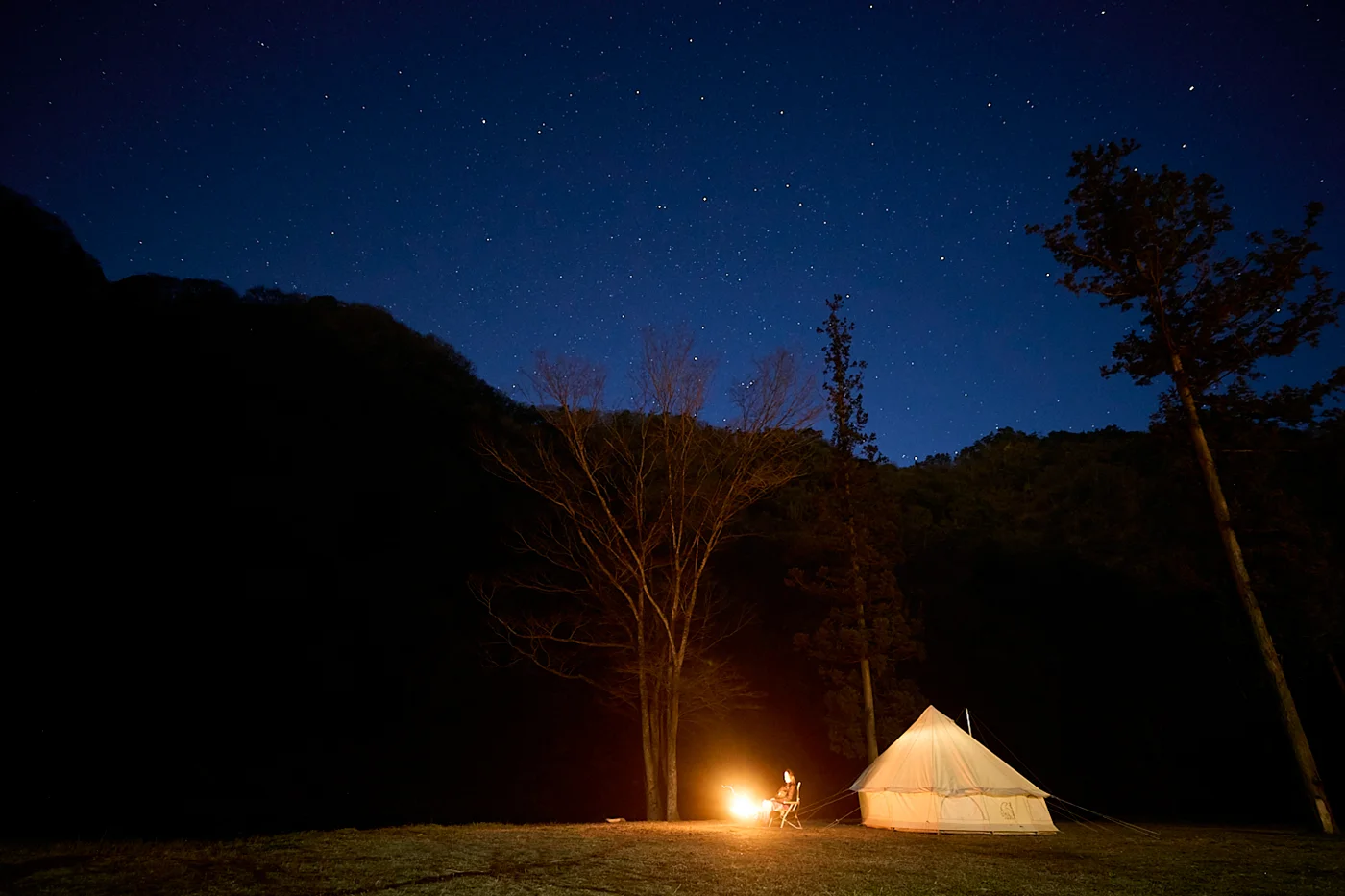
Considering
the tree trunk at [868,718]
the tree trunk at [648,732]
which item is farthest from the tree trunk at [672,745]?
the tree trunk at [868,718]

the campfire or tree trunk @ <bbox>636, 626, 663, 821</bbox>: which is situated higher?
tree trunk @ <bbox>636, 626, 663, 821</bbox>

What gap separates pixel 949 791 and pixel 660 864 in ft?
22.4

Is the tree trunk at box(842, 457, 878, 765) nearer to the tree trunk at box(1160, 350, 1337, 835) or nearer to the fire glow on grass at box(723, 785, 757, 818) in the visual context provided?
the fire glow on grass at box(723, 785, 757, 818)

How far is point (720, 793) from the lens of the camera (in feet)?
88.9

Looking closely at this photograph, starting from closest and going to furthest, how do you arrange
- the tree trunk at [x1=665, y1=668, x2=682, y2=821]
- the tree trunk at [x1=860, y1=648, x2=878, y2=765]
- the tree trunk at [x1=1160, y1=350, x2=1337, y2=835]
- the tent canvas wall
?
the tent canvas wall, the tree trunk at [x1=1160, y1=350, x2=1337, y2=835], the tree trunk at [x1=665, y1=668, x2=682, y2=821], the tree trunk at [x1=860, y1=648, x2=878, y2=765]

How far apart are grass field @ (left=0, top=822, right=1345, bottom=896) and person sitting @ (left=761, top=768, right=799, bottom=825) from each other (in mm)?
1617

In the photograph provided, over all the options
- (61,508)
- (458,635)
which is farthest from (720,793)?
(61,508)

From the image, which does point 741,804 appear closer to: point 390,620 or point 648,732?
point 648,732

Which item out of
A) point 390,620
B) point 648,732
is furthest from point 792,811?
point 390,620

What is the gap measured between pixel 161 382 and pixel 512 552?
62.7 ft

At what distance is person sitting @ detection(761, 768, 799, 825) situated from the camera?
1303cm

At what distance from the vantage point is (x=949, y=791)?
41.4 feet

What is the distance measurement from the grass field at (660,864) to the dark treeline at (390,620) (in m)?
10.7

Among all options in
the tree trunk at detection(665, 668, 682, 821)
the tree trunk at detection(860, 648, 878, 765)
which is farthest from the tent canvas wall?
the tree trunk at detection(860, 648, 878, 765)
